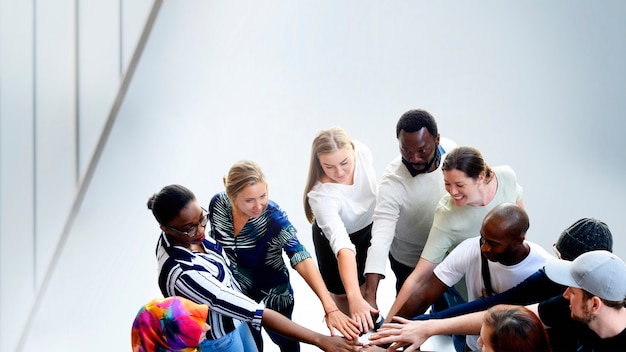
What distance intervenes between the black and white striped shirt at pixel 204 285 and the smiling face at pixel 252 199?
0.29 meters

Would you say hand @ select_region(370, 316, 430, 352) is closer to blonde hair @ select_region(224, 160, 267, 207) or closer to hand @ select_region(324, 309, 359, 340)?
hand @ select_region(324, 309, 359, 340)

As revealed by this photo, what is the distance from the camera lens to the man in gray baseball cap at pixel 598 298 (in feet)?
6.70

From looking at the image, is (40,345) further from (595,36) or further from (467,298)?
(595,36)

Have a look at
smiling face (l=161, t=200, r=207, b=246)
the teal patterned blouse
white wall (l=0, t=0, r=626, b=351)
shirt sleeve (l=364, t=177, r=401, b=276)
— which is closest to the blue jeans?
the teal patterned blouse

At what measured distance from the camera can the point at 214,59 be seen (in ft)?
17.5

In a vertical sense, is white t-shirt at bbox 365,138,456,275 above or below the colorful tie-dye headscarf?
above

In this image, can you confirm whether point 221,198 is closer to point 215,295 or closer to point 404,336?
point 215,295

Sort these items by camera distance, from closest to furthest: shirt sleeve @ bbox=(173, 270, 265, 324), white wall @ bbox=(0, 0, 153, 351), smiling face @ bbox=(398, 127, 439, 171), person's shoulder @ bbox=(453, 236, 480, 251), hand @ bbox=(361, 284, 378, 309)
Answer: shirt sleeve @ bbox=(173, 270, 265, 324)
person's shoulder @ bbox=(453, 236, 480, 251)
smiling face @ bbox=(398, 127, 439, 171)
hand @ bbox=(361, 284, 378, 309)
white wall @ bbox=(0, 0, 153, 351)

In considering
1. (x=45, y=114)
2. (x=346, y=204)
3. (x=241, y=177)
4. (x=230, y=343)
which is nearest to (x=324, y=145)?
(x=346, y=204)


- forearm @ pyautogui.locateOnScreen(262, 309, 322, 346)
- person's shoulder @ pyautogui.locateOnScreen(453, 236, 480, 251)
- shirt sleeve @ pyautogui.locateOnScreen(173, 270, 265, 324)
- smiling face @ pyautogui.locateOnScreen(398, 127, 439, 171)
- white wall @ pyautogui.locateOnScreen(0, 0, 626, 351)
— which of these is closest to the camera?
shirt sleeve @ pyautogui.locateOnScreen(173, 270, 265, 324)

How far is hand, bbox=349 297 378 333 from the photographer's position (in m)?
2.70

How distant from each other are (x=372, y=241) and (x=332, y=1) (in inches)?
117

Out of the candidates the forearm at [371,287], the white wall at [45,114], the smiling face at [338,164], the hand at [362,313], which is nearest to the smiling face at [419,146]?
the smiling face at [338,164]

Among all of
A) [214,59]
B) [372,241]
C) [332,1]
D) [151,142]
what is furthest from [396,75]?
[372,241]
